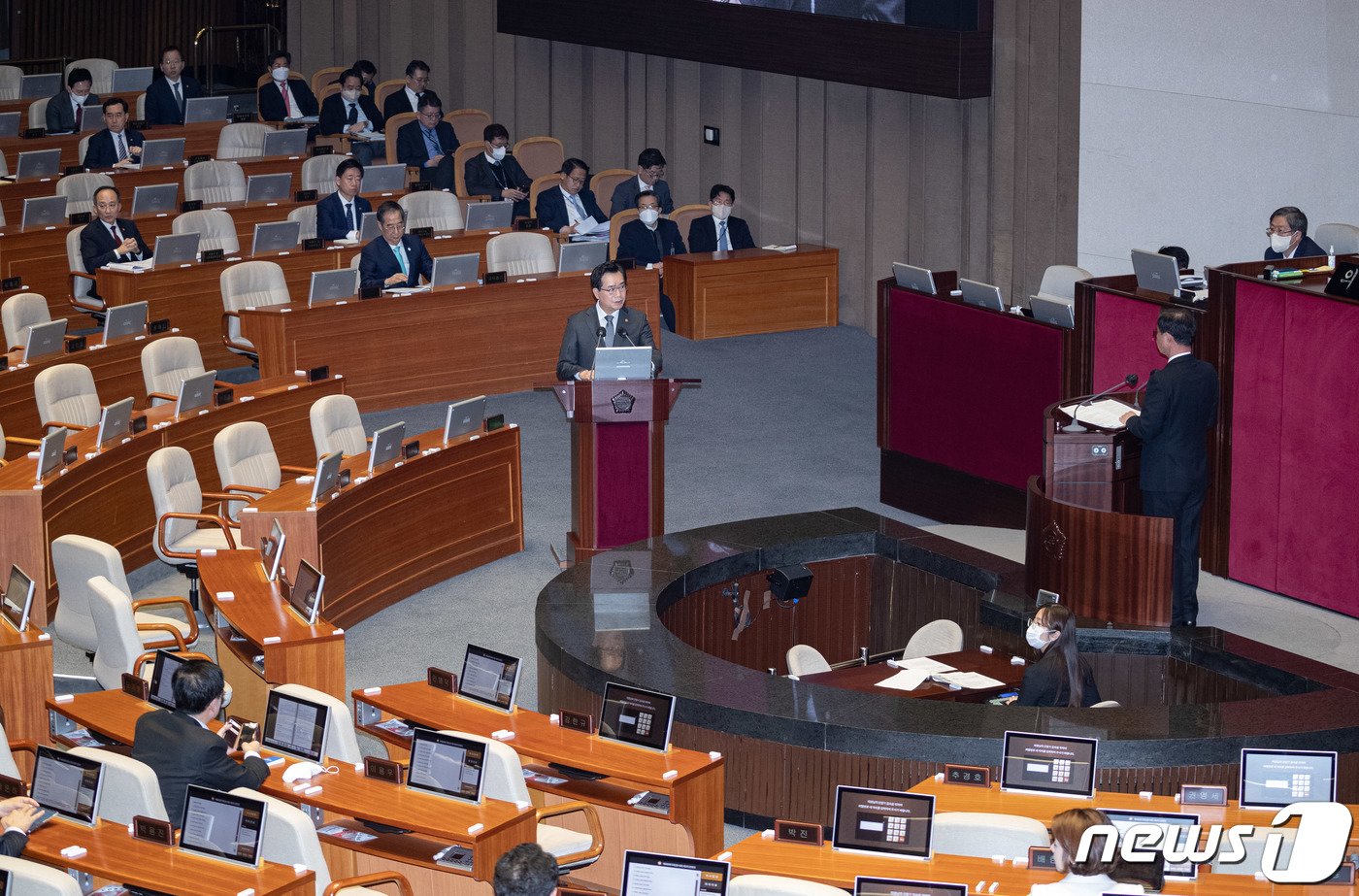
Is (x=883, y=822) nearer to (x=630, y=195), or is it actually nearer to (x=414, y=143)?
(x=630, y=195)

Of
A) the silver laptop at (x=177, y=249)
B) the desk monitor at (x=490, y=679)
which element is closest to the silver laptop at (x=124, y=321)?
the silver laptop at (x=177, y=249)

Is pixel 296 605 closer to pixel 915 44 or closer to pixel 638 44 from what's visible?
pixel 915 44

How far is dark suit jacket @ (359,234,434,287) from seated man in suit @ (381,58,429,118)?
5.26 m

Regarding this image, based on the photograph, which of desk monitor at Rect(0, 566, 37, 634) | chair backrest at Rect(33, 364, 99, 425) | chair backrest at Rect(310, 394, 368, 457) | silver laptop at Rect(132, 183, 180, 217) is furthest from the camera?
silver laptop at Rect(132, 183, 180, 217)

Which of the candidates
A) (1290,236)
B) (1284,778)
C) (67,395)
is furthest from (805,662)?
(67,395)

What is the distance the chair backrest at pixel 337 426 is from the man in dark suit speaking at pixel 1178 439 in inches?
151

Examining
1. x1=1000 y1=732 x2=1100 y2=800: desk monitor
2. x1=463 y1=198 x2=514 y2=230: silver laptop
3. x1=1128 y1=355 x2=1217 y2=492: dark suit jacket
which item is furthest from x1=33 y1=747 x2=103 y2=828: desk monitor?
x1=463 y1=198 x2=514 y2=230: silver laptop

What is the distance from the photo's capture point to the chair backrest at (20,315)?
34.3 feet

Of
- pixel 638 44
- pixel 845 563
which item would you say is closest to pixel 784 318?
pixel 638 44

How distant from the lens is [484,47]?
1819cm

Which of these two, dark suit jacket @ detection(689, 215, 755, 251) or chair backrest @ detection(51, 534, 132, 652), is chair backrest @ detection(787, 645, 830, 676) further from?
dark suit jacket @ detection(689, 215, 755, 251)

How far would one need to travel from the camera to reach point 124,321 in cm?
1055

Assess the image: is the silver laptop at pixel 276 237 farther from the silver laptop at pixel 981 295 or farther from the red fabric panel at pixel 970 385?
the silver laptop at pixel 981 295

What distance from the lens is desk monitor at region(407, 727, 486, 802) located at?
5.53 m
